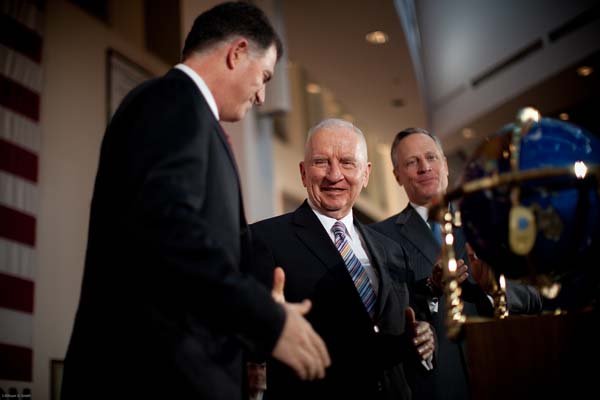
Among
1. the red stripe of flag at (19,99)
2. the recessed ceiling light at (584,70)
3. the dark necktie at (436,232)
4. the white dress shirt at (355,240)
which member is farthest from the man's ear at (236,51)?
the recessed ceiling light at (584,70)

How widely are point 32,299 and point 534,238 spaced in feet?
10.9

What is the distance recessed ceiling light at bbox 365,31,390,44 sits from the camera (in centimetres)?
685

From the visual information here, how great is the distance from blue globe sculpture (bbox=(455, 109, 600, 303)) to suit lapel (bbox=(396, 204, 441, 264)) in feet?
3.18

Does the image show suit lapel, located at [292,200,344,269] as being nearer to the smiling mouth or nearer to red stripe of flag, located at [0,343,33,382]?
the smiling mouth

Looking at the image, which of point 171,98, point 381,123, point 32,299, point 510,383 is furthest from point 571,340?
point 381,123

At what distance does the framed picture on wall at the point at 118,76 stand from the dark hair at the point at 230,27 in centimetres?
332

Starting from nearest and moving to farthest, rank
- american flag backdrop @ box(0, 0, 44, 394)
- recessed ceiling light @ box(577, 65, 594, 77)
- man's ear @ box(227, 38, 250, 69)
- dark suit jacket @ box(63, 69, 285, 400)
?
1. dark suit jacket @ box(63, 69, 285, 400)
2. man's ear @ box(227, 38, 250, 69)
3. american flag backdrop @ box(0, 0, 44, 394)
4. recessed ceiling light @ box(577, 65, 594, 77)

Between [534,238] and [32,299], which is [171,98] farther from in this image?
[32,299]

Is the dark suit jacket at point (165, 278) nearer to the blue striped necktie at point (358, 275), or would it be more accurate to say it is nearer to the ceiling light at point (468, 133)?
the blue striped necktie at point (358, 275)

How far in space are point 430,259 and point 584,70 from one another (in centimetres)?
548

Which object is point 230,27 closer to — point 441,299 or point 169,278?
point 169,278

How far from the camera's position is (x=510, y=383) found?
3.71 ft

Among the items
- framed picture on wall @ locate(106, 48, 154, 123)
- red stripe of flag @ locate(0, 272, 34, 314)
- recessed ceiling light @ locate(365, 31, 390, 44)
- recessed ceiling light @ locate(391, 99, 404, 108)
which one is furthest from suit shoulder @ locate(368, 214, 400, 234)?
recessed ceiling light @ locate(391, 99, 404, 108)

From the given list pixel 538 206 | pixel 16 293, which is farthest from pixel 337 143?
pixel 16 293
